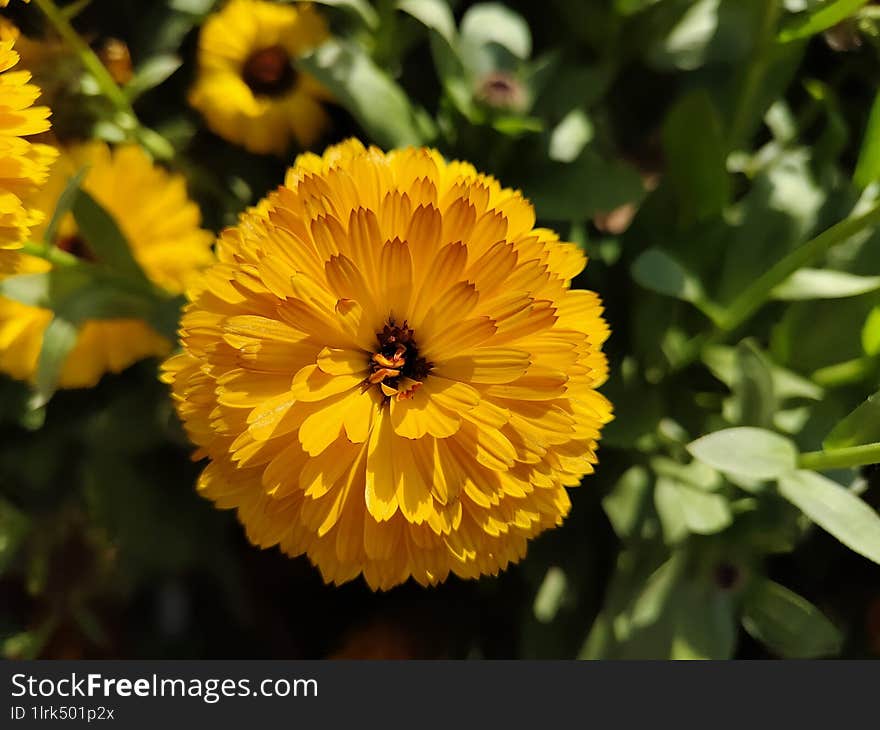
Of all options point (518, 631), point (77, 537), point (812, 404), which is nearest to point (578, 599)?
point (518, 631)

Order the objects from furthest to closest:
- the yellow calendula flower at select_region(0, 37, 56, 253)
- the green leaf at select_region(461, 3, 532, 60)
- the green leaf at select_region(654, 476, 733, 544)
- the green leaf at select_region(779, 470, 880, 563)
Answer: the green leaf at select_region(461, 3, 532, 60)
the green leaf at select_region(654, 476, 733, 544)
the green leaf at select_region(779, 470, 880, 563)
the yellow calendula flower at select_region(0, 37, 56, 253)

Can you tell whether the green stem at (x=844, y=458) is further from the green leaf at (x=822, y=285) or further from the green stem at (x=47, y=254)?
the green stem at (x=47, y=254)

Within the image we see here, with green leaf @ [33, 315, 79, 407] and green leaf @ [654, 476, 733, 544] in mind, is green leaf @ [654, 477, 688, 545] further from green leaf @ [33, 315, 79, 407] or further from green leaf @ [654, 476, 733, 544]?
green leaf @ [33, 315, 79, 407]

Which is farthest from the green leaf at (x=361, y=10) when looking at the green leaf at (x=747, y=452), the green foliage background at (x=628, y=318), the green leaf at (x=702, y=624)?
the green leaf at (x=702, y=624)

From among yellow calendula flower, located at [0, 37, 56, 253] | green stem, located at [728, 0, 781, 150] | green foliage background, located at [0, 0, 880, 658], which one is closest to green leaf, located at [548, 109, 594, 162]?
green foliage background, located at [0, 0, 880, 658]

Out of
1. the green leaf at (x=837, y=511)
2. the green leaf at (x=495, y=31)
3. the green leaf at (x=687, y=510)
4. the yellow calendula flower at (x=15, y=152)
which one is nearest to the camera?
the yellow calendula flower at (x=15, y=152)
